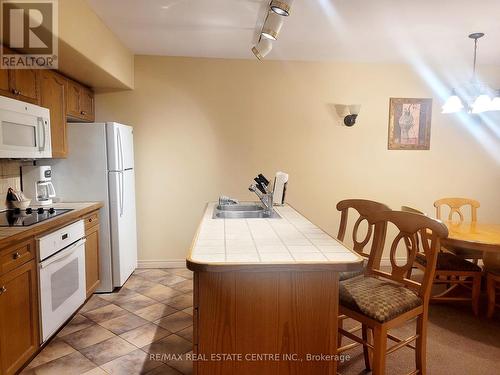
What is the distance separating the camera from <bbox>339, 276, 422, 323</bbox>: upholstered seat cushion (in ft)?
5.46

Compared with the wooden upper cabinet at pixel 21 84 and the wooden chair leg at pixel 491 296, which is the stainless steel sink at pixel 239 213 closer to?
the wooden upper cabinet at pixel 21 84

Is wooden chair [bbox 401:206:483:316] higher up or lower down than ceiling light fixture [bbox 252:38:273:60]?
lower down

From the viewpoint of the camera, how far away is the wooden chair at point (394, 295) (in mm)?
1649

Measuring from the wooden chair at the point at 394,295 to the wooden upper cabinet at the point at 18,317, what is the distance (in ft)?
5.87

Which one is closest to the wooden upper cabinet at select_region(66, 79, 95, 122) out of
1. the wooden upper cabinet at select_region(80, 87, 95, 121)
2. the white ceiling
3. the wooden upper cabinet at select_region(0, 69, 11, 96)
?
the wooden upper cabinet at select_region(80, 87, 95, 121)

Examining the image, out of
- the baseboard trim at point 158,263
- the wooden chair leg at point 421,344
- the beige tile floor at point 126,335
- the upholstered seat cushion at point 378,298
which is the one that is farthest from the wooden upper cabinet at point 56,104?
the wooden chair leg at point 421,344

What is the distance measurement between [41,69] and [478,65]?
176 inches

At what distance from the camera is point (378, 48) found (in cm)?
342

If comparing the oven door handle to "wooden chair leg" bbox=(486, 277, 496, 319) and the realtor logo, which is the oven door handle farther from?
"wooden chair leg" bbox=(486, 277, 496, 319)

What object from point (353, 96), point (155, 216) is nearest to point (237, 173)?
point (155, 216)

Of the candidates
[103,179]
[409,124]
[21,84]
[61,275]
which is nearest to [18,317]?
[61,275]

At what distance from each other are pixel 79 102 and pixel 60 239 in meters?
1.53

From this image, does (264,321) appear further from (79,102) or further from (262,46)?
(79,102)

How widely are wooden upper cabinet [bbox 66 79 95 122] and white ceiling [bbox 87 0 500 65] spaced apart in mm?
638
